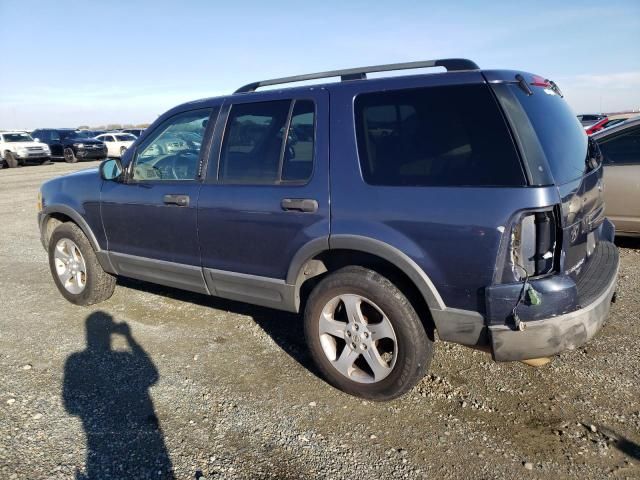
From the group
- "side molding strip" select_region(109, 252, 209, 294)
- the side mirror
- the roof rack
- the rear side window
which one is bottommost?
"side molding strip" select_region(109, 252, 209, 294)

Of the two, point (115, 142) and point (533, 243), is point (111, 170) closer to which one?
point (533, 243)

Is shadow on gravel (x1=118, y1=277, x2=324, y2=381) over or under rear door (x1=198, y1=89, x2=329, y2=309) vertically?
under

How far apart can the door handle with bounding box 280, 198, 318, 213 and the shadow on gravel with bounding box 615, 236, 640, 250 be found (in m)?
4.71

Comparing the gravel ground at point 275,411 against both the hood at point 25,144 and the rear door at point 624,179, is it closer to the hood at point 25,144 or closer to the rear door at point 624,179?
the rear door at point 624,179

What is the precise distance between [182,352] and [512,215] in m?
2.59

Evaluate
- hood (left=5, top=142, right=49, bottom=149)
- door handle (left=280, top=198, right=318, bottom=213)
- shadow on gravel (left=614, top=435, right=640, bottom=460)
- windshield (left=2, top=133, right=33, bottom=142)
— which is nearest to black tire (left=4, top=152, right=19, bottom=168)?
hood (left=5, top=142, right=49, bottom=149)

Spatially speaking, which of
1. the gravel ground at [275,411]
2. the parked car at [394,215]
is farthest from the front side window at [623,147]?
the parked car at [394,215]

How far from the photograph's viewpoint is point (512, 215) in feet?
7.95

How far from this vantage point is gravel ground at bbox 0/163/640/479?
2502mm

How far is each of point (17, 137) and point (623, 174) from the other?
2726cm

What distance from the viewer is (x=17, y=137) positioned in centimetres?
2489

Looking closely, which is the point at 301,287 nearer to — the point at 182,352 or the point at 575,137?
the point at 182,352

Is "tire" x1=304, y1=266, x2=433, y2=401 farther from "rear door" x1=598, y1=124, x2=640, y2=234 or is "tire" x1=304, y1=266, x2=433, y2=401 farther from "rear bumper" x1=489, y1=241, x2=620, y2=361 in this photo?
"rear door" x1=598, y1=124, x2=640, y2=234

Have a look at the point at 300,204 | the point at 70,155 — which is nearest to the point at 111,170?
the point at 300,204
